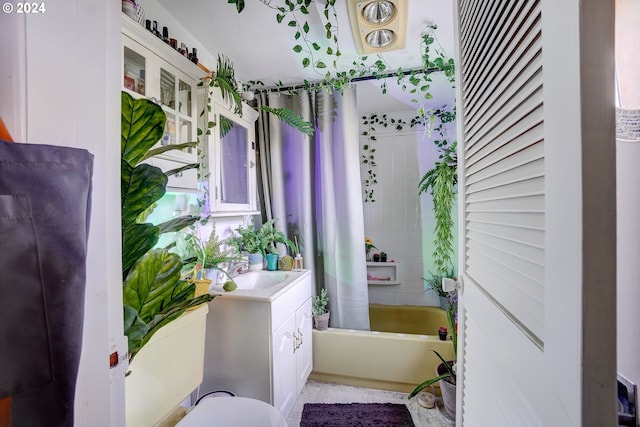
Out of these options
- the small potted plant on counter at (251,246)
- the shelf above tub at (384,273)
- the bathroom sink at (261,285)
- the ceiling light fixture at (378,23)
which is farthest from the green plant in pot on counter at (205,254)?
the shelf above tub at (384,273)

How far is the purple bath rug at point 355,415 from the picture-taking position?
163 centimetres

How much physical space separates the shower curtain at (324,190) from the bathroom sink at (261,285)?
0.44m

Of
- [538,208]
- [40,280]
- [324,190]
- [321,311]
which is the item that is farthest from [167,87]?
[321,311]

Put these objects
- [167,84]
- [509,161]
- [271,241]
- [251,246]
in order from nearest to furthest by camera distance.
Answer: [509,161] → [167,84] → [251,246] → [271,241]

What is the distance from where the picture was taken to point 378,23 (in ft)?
4.62

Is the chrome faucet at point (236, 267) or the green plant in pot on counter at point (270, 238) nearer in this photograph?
the chrome faucet at point (236, 267)

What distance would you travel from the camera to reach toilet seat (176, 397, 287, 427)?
99 centimetres

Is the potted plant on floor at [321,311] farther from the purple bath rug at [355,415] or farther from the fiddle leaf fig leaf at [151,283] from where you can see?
the fiddle leaf fig leaf at [151,283]

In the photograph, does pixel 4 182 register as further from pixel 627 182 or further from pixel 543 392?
pixel 627 182

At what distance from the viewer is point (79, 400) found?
0.41m

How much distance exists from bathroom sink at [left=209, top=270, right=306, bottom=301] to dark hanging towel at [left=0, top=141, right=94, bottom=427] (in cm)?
113

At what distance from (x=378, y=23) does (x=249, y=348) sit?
1.85 metres

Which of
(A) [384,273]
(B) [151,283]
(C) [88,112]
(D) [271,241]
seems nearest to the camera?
(C) [88,112]

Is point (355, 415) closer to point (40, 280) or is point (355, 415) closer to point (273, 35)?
point (40, 280)
